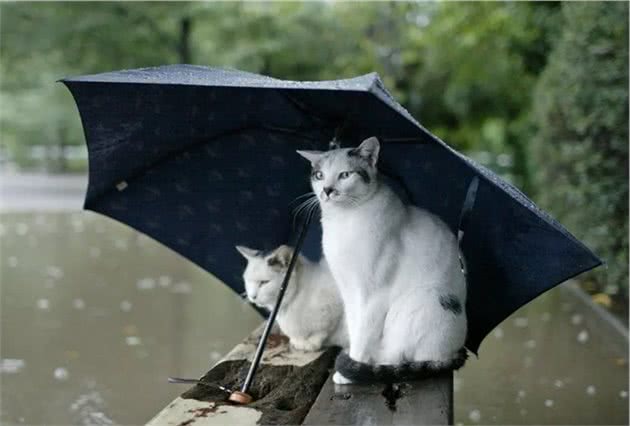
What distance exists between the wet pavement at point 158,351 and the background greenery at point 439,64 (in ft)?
3.27

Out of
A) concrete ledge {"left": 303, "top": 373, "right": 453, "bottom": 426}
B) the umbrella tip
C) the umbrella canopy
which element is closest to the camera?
concrete ledge {"left": 303, "top": 373, "right": 453, "bottom": 426}

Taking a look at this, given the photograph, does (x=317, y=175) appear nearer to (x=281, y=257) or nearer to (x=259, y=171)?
(x=259, y=171)

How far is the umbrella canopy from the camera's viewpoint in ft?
9.27

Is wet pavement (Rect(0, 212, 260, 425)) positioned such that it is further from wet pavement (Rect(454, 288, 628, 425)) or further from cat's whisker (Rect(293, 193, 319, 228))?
cat's whisker (Rect(293, 193, 319, 228))

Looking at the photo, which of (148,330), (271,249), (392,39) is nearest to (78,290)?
(148,330)

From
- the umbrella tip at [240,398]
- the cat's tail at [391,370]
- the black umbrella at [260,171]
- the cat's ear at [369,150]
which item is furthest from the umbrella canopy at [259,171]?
the umbrella tip at [240,398]

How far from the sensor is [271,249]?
3797 mm

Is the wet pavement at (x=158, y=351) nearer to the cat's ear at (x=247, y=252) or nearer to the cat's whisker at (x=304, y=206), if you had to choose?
the cat's ear at (x=247, y=252)

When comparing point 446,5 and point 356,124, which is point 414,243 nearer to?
point 356,124

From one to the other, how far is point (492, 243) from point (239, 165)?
106 centimetres

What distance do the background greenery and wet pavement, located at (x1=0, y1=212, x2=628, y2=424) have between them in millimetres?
996

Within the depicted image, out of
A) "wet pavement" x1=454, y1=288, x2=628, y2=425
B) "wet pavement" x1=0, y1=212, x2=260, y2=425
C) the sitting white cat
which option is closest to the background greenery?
"wet pavement" x1=454, y1=288, x2=628, y2=425

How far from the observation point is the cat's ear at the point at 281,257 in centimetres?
355

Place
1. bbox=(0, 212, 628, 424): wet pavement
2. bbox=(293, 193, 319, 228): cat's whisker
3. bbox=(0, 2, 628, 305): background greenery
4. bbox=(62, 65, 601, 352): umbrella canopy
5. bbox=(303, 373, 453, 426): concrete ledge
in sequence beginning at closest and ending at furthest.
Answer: bbox=(303, 373, 453, 426): concrete ledge, bbox=(62, 65, 601, 352): umbrella canopy, bbox=(293, 193, 319, 228): cat's whisker, bbox=(0, 212, 628, 424): wet pavement, bbox=(0, 2, 628, 305): background greenery
